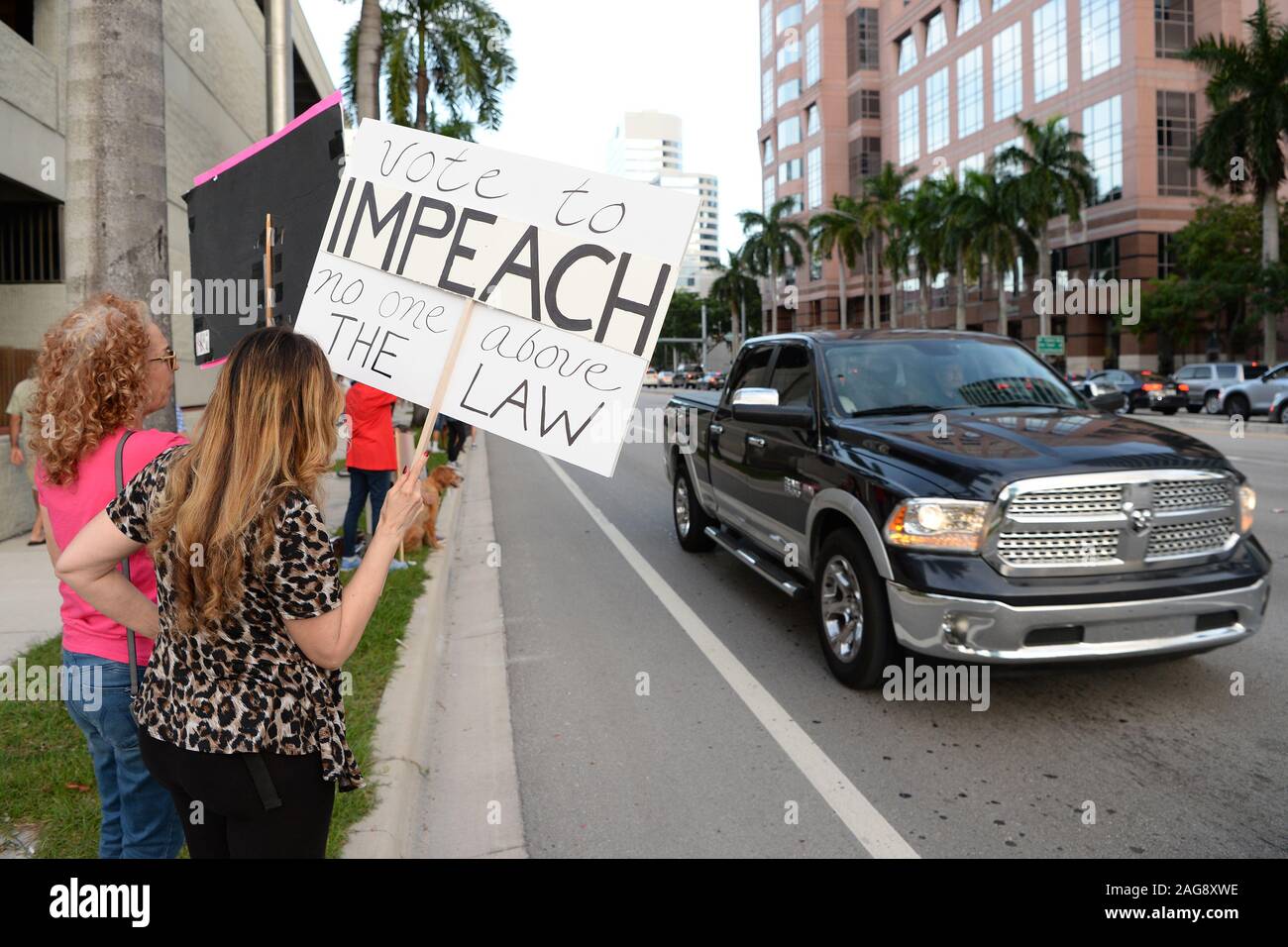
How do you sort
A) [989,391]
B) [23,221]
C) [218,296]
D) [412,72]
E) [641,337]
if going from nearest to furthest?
[641,337] → [218,296] → [989,391] → [23,221] → [412,72]

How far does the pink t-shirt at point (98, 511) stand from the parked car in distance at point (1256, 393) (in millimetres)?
30187

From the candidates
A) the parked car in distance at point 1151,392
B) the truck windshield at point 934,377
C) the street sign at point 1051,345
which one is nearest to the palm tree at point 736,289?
the street sign at point 1051,345

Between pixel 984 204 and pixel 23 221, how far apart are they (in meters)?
45.3

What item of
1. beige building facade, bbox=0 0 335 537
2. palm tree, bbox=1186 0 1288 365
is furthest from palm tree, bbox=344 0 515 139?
palm tree, bbox=1186 0 1288 365

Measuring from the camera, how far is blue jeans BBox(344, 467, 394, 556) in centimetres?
798

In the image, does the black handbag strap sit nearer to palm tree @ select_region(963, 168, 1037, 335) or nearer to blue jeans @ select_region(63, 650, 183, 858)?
blue jeans @ select_region(63, 650, 183, 858)

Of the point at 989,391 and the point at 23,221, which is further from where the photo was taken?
the point at 23,221

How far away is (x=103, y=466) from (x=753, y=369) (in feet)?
18.9

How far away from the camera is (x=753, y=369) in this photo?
7.66 metres

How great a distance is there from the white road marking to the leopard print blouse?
224cm

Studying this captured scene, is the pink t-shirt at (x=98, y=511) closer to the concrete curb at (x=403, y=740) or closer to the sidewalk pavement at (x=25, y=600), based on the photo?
the concrete curb at (x=403, y=740)
